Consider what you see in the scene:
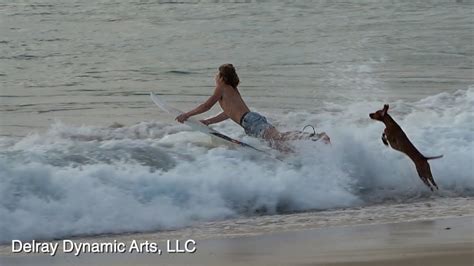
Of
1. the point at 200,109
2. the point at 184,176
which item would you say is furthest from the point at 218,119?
the point at 184,176

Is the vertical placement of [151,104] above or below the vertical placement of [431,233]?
above

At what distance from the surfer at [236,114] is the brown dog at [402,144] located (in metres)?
0.52

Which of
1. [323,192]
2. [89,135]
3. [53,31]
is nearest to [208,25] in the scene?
[53,31]

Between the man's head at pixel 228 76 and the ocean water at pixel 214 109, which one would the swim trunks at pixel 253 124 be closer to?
the ocean water at pixel 214 109

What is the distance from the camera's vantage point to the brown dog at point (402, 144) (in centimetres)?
1004

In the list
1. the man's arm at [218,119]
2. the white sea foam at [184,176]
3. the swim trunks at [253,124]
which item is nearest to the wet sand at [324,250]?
the white sea foam at [184,176]

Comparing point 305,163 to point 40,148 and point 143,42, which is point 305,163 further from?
point 143,42

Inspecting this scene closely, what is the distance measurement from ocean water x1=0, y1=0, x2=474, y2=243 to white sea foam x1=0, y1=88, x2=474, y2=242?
2 cm

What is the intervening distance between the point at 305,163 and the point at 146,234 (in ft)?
7.35

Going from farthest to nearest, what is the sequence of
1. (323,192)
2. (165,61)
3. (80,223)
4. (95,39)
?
(95,39) → (165,61) → (323,192) → (80,223)

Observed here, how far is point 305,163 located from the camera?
10023 millimetres

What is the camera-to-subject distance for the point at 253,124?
10.6 m

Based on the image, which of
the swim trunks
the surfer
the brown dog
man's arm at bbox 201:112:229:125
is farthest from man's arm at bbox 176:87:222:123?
the brown dog

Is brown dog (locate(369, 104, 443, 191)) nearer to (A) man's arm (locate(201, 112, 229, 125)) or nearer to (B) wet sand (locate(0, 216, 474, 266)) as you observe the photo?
(A) man's arm (locate(201, 112, 229, 125))
